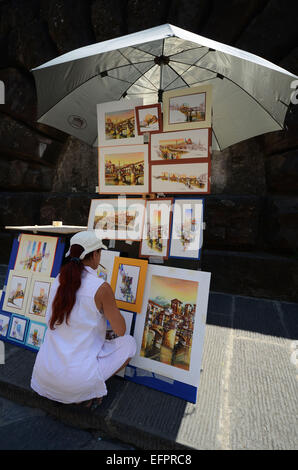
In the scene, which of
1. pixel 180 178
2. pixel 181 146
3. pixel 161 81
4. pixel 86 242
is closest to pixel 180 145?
pixel 181 146

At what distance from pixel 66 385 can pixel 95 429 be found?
33 centimetres

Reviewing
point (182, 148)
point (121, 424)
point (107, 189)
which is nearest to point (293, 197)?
point (182, 148)

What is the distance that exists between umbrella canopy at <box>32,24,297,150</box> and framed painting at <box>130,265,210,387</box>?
129 cm

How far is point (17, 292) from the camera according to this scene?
90.0 inches

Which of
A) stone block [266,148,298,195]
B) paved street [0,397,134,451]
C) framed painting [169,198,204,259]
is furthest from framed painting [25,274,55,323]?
stone block [266,148,298,195]

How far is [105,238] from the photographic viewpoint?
7.03ft

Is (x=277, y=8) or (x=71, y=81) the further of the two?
(x=277, y=8)

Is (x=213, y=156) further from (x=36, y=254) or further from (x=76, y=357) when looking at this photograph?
(x=76, y=357)

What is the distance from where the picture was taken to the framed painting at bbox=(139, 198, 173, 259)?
77.1 inches

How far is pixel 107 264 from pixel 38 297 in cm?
64

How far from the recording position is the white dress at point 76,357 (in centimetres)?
146
